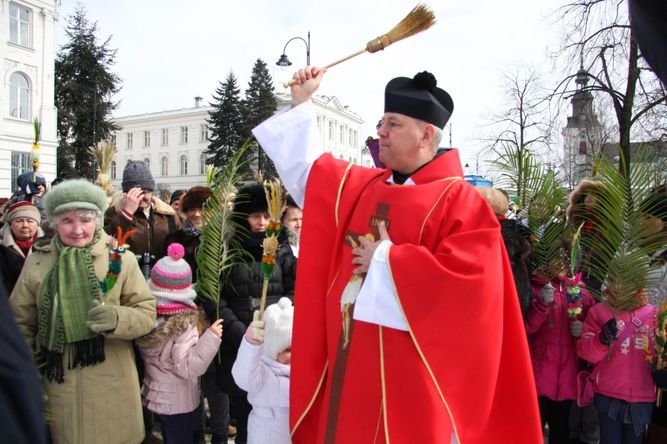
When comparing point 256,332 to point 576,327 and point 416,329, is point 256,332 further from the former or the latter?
point 576,327

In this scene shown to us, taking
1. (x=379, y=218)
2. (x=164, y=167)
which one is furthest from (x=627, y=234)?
(x=164, y=167)

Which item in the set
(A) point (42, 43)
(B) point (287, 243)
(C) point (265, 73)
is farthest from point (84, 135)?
(B) point (287, 243)

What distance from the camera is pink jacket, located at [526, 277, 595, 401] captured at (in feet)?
13.9

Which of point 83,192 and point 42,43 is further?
point 42,43

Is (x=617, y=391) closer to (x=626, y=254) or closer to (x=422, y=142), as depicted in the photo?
(x=626, y=254)

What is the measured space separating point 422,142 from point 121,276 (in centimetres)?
212

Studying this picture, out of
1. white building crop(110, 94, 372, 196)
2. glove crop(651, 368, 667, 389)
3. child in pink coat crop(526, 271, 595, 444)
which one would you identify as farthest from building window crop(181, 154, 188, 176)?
glove crop(651, 368, 667, 389)

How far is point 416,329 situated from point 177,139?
80569 mm

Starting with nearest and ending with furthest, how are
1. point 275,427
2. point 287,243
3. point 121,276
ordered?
point 275,427, point 121,276, point 287,243

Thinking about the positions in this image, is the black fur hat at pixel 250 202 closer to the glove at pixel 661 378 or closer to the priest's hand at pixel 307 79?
the priest's hand at pixel 307 79

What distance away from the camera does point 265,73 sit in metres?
53.6

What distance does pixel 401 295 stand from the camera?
2.45 m

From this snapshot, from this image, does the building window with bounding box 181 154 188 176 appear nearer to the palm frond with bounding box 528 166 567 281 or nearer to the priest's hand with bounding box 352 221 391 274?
the palm frond with bounding box 528 166 567 281

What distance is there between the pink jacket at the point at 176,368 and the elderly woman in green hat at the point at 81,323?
340 millimetres
